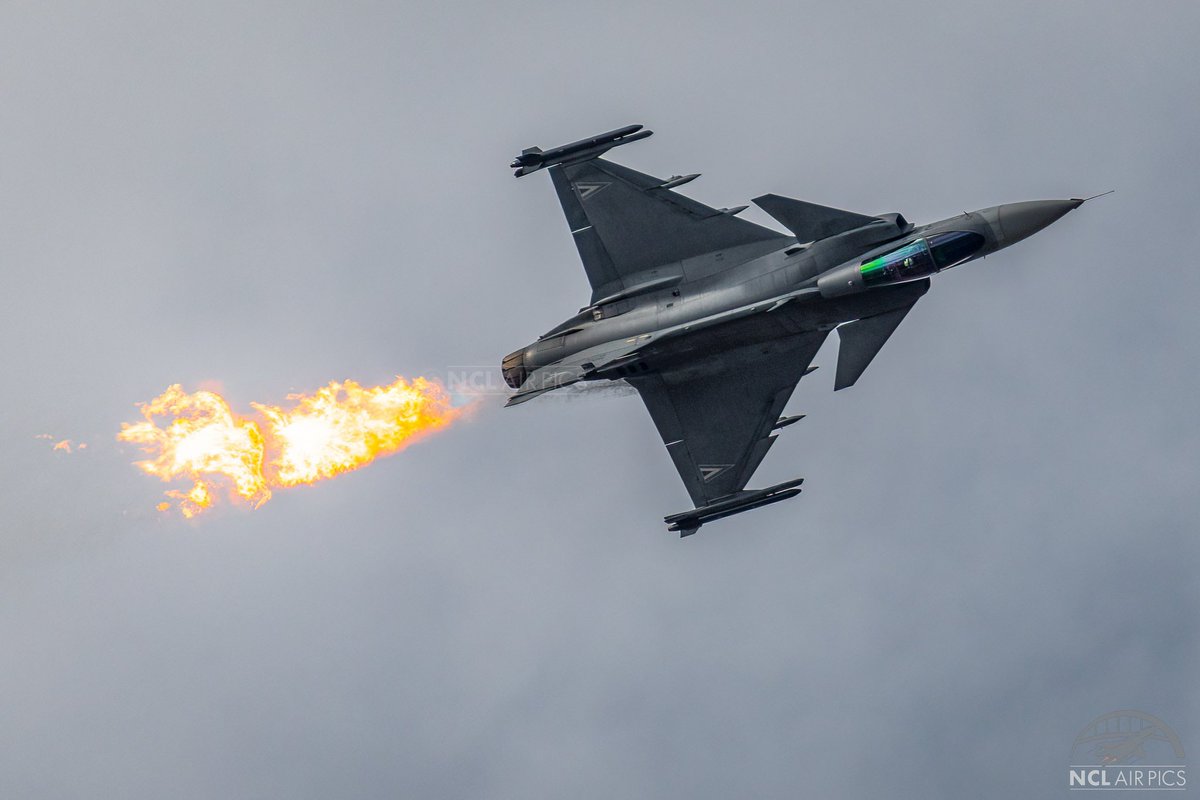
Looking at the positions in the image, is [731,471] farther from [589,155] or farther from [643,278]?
[589,155]

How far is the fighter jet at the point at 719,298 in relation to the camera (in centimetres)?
3688

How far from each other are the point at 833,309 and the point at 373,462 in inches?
671

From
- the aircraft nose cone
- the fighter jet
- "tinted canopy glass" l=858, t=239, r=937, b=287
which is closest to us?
the aircraft nose cone

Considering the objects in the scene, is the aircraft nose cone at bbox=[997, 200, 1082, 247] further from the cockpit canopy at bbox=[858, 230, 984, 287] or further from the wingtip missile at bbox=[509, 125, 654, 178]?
the wingtip missile at bbox=[509, 125, 654, 178]

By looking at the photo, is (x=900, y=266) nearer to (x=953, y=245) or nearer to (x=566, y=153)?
(x=953, y=245)

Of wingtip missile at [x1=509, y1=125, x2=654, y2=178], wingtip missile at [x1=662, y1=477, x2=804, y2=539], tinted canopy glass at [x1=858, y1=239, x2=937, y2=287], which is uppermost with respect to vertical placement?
wingtip missile at [x1=509, y1=125, x2=654, y2=178]

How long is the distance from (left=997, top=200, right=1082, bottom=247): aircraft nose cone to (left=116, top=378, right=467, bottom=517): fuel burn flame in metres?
→ 19.0

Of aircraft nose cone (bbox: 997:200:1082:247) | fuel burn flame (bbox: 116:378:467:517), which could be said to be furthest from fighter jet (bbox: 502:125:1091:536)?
fuel burn flame (bbox: 116:378:467:517)

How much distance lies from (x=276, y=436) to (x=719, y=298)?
656 inches

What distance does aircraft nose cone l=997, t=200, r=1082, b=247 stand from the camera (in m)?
35.8

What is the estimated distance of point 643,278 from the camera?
41031 millimetres

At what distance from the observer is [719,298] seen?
127 ft

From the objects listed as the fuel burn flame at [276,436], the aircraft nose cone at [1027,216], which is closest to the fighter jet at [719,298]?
the aircraft nose cone at [1027,216]

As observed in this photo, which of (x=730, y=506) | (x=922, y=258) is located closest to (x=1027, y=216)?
(x=922, y=258)
